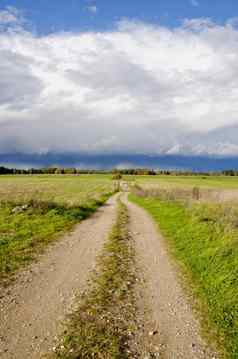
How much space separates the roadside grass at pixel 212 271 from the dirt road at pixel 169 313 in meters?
0.30

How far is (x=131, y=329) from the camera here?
18.6 ft

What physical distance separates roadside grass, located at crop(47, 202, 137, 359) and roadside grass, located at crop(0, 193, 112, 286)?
8.17ft

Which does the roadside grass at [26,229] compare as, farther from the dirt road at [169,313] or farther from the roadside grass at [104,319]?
the dirt road at [169,313]

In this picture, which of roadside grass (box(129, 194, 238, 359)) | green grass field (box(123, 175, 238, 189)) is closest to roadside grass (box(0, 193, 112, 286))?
roadside grass (box(129, 194, 238, 359))

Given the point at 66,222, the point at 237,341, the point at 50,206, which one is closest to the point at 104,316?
the point at 237,341

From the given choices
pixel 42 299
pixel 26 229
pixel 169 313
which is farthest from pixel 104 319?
pixel 26 229

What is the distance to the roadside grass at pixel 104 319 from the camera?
4.93 m

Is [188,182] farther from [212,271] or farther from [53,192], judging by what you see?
[212,271]

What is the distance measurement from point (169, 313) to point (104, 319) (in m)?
1.35

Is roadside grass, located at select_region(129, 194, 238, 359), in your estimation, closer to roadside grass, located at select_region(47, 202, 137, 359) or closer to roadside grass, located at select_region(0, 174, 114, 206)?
roadside grass, located at select_region(47, 202, 137, 359)

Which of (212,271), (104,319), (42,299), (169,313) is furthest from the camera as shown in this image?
(212,271)

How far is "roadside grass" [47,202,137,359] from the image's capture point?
194 inches

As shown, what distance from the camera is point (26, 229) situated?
49.3ft

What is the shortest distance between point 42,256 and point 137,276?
3.76 m
